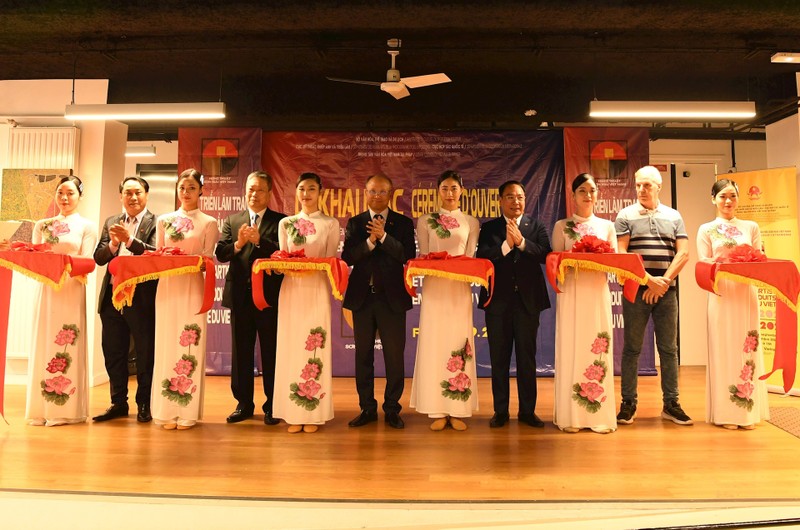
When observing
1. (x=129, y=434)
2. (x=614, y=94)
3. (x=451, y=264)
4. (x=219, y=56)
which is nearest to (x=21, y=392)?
(x=129, y=434)

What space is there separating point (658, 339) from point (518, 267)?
1.28m

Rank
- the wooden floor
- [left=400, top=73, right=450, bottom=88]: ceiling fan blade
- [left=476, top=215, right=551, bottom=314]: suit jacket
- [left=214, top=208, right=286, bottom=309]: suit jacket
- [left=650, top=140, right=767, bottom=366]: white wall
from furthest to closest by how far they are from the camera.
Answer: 1. [left=650, top=140, right=767, bottom=366]: white wall
2. [left=400, top=73, right=450, bottom=88]: ceiling fan blade
3. [left=214, top=208, right=286, bottom=309]: suit jacket
4. [left=476, top=215, right=551, bottom=314]: suit jacket
5. the wooden floor

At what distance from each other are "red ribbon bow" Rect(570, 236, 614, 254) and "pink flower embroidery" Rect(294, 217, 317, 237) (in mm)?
1833

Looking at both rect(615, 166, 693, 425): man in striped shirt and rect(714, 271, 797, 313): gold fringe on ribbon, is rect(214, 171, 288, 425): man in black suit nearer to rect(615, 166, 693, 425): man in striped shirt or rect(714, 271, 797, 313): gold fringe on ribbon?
rect(615, 166, 693, 425): man in striped shirt

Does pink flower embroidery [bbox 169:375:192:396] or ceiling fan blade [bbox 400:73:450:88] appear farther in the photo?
ceiling fan blade [bbox 400:73:450:88]

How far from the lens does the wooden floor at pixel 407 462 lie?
8.30ft

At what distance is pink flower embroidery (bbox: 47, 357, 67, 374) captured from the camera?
369cm

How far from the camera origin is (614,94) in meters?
6.33

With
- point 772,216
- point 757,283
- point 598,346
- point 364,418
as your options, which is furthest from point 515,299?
point 772,216

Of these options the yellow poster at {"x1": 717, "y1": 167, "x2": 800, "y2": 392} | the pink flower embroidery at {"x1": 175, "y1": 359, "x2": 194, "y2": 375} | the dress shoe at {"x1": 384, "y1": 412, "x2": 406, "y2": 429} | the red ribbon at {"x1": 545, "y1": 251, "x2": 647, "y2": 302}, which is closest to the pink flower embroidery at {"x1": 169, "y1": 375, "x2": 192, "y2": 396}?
the pink flower embroidery at {"x1": 175, "y1": 359, "x2": 194, "y2": 375}

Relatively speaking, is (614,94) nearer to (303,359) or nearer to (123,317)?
(303,359)

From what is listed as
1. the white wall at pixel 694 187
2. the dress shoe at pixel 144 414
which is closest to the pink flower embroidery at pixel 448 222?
the dress shoe at pixel 144 414

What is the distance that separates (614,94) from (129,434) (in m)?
6.18

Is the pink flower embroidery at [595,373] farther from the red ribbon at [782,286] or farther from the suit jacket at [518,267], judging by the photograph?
the red ribbon at [782,286]
